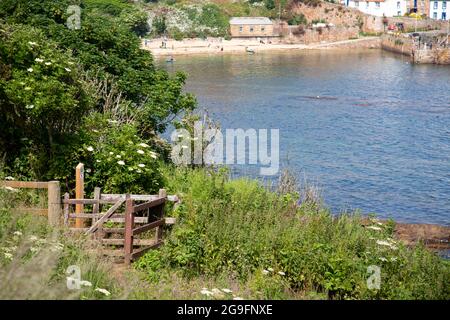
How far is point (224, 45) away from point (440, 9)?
36.0 meters

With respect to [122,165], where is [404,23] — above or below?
above

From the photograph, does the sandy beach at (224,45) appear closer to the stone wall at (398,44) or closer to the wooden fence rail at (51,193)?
the stone wall at (398,44)

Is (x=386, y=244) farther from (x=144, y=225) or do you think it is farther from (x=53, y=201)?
(x=53, y=201)

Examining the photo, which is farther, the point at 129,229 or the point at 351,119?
the point at 351,119

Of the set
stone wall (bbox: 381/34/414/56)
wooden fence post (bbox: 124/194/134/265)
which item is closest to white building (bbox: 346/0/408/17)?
stone wall (bbox: 381/34/414/56)

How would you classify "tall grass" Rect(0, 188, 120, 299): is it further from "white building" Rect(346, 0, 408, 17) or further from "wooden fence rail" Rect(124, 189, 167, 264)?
"white building" Rect(346, 0, 408, 17)

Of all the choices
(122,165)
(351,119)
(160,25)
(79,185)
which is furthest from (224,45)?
(79,185)

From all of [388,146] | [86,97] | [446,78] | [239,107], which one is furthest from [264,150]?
[446,78]

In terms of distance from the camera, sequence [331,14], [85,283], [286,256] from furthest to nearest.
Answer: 1. [331,14]
2. [286,256]
3. [85,283]

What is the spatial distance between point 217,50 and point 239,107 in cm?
4733

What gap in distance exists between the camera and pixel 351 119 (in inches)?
1908

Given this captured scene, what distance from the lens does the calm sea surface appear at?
29891mm
